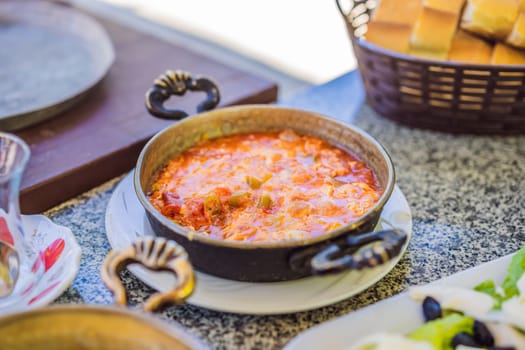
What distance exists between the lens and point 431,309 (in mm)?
857

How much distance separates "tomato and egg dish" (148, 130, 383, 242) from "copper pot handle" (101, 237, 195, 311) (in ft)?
0.73

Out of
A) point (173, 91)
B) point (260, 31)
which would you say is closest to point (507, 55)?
point (173, 91)

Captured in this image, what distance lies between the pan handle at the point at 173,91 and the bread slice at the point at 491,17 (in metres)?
0.72

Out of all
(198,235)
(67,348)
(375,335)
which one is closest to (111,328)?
(67,348)

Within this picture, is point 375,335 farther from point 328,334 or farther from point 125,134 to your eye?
point 125,134

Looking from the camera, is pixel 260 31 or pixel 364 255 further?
pixel 260 31

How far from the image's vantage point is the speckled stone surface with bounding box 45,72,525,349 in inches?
37.4

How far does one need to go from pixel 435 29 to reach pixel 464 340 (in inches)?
37.0

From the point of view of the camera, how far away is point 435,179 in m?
1.38

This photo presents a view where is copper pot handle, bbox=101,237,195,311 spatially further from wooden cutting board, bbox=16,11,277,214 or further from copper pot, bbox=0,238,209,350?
wooden cutting board, bbox=16,11,277,214

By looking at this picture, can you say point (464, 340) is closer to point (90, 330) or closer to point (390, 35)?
point (90, 330)

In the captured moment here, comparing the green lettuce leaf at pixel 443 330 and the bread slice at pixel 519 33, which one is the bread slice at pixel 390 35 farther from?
the green lettuce leaf at pixel 443 330

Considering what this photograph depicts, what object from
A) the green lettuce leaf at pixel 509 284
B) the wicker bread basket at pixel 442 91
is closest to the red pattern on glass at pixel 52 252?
the green lettuce leaf at pixel 509 284

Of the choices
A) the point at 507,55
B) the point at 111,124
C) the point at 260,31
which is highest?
the point at 507,55
